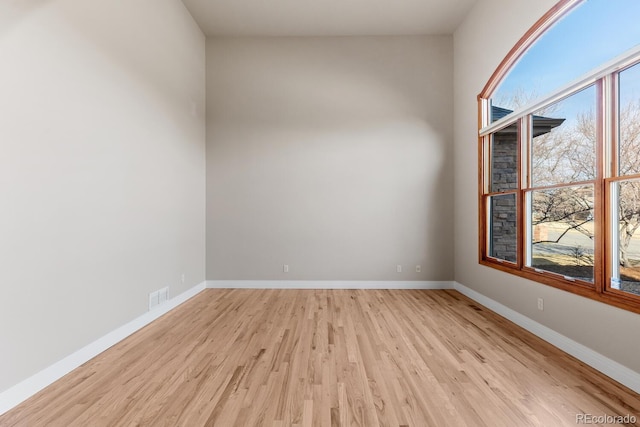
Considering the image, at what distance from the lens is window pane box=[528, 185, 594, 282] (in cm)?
264

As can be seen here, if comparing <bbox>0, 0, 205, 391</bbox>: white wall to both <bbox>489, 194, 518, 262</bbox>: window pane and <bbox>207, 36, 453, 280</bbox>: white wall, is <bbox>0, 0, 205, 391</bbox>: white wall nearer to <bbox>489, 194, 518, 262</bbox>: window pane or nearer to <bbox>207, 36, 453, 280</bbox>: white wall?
<bbox>207, 36, 453, 280</bbox>: white wall

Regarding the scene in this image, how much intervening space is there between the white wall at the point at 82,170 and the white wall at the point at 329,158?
3.67ft

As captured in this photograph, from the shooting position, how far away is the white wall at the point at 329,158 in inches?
197

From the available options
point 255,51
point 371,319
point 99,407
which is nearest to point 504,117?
point 371,319

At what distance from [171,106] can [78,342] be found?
2830 mm

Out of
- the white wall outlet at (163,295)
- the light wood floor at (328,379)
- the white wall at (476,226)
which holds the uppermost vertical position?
the white wall at (476,226)

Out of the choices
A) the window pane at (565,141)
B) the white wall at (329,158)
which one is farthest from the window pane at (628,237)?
the white wall at (329,158)

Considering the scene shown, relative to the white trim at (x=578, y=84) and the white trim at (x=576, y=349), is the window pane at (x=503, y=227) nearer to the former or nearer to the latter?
the white trim at (x=576, y=349)

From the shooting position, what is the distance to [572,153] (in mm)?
2809

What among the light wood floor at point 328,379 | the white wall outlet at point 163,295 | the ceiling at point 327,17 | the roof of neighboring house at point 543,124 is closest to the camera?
the light wood floor at point 328,379

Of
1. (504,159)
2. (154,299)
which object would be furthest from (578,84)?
(154,299)

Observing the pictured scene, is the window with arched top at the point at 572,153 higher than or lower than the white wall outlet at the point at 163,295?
higher

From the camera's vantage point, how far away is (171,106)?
12.9 feet

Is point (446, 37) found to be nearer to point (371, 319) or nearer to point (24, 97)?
point (371, 319)
